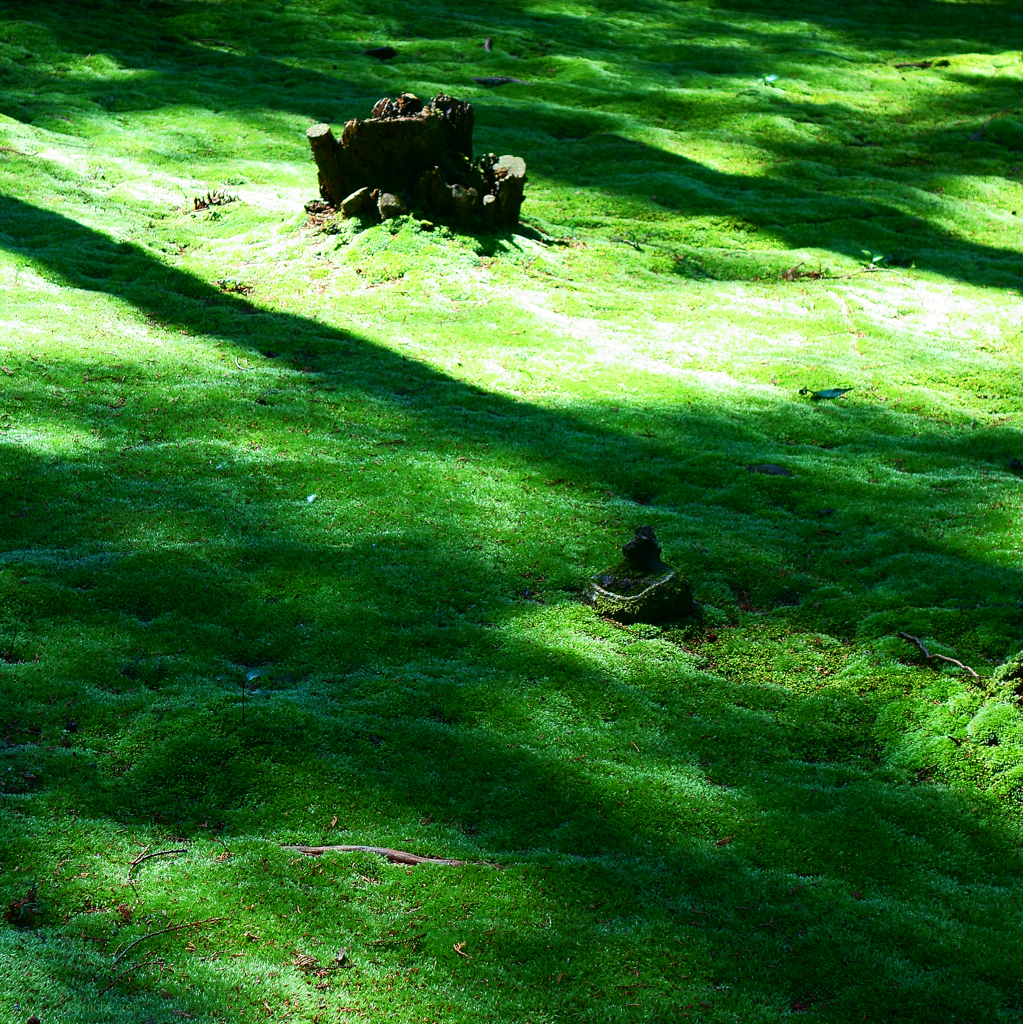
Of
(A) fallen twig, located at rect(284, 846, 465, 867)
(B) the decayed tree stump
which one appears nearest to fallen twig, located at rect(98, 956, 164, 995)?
(A) fallen twig, located at rect(284, 846, 465, 867)

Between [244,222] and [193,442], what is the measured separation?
42.3 feet

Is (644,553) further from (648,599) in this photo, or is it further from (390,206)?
(390,206)

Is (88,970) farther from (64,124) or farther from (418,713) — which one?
(64,124)

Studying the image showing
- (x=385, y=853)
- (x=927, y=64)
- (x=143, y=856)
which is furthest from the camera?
(x=927, y=64)

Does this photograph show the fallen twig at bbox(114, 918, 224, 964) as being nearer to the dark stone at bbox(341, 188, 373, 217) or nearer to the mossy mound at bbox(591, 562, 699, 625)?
the mossy mound at bbox(591, 562, 699, 625)

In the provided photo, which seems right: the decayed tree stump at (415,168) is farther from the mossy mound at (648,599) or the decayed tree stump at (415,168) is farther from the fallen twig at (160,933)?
the fallen twig at (160,933)

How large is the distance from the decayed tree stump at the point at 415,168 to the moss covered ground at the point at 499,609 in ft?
2.60

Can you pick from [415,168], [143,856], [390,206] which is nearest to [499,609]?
[143,856]

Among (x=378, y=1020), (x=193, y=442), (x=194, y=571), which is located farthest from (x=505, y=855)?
(x=193, y=442)

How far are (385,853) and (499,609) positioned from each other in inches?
169

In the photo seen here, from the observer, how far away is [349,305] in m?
21.6

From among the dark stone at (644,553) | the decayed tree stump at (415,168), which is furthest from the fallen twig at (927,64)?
the dark stone at (644,553)

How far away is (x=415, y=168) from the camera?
75.4 feet

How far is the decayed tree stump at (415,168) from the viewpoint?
22.3m
